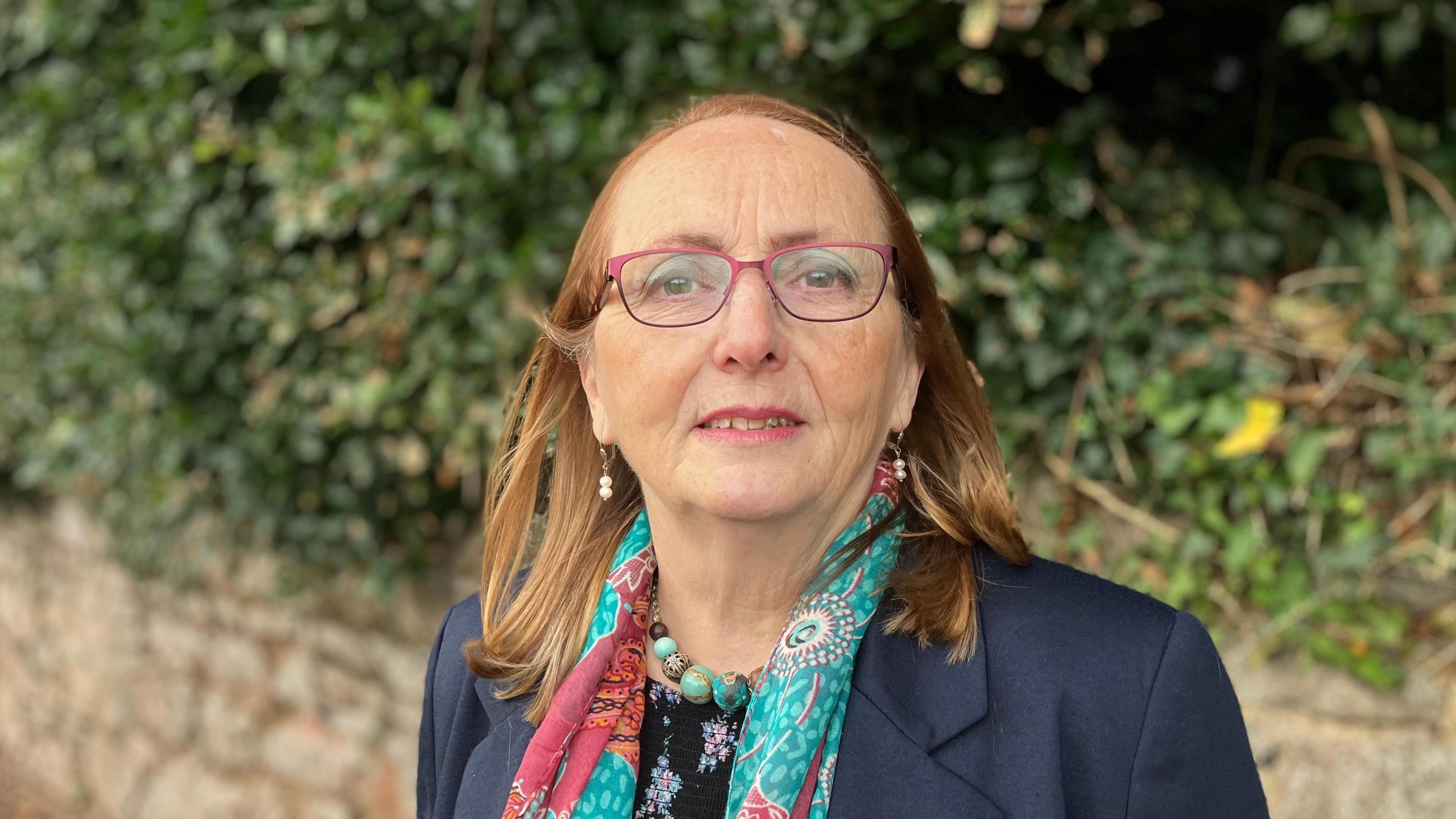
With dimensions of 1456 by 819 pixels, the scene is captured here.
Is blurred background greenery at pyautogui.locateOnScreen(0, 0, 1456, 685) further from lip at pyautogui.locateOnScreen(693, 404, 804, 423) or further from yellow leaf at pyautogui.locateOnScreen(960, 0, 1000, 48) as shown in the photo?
lip at pyautogui.locateOnScreen(693, 404, 804, 423)

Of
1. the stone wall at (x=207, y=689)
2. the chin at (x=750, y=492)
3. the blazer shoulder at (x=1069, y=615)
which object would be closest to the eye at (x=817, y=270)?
the chin at (x=750, y=492)

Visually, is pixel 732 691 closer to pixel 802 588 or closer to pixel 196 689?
pixel 802 588

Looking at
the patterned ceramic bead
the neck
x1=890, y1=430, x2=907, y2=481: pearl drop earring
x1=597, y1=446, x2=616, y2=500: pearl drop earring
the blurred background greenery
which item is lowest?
the patterned ceramic bead

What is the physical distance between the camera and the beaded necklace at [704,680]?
174 centimetres

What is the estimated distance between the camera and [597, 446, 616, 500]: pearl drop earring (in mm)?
1927

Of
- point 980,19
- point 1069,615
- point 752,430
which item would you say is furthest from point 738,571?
point 980,19

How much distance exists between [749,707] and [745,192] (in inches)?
27.6

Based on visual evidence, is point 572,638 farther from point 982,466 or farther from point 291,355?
point 291,355

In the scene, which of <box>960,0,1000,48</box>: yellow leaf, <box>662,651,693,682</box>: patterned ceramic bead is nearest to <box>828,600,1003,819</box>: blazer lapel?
<box>662,651,693,682</box>: patterned ceramic bead

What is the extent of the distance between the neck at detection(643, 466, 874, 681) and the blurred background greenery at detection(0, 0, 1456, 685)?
1410mm

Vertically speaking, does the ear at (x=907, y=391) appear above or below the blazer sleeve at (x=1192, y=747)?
above

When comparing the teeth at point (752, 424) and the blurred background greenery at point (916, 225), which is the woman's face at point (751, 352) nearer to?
the teeth at point (752, 424)

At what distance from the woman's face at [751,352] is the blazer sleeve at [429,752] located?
2.00 ft

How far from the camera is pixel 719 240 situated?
164 centimetres
